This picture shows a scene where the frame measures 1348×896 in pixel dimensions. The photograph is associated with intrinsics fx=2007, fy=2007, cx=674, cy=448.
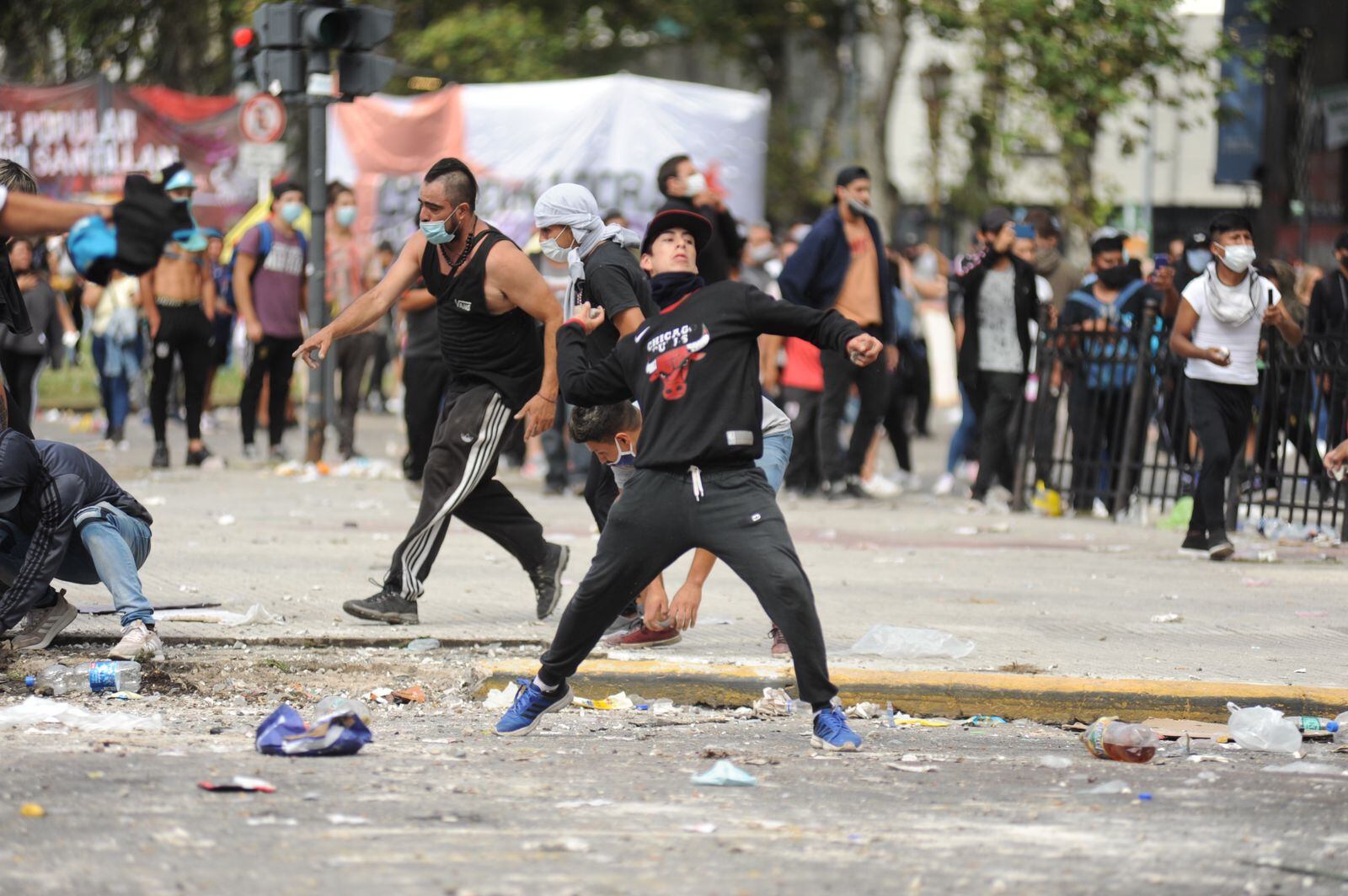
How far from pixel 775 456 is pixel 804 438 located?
6.67m

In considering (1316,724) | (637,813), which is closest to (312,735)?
(637,813)

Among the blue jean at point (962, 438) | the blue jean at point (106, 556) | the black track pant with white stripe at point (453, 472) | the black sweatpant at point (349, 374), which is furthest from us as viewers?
the black sweatpant at point (349, 374)

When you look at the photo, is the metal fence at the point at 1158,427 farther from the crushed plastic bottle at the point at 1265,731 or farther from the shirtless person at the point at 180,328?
the shirtless person at the point at 180,328

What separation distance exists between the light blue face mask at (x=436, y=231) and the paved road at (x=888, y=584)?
4.91 feet

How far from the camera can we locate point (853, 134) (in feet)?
116

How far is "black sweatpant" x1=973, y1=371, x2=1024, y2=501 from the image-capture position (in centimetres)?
1271

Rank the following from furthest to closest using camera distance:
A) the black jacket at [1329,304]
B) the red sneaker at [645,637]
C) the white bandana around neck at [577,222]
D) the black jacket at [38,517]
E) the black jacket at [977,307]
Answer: the black jacket at [977,307] → the black jacket at [1329,304] → the red sneaker at [645,637] → the white bandana around neck at [577,222] → the black jacket at [38,517]

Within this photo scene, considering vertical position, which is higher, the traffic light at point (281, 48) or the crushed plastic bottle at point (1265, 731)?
the traffic light at point (281, 48)

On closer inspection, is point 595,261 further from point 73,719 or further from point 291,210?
point 291,210

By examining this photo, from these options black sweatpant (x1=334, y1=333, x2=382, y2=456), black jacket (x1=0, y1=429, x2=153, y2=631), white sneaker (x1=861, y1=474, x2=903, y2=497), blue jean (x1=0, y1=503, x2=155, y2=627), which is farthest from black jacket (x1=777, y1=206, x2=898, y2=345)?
black jacket (x1=0, y1=429, x2=153, y2=631)

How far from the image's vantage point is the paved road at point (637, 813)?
14.2 ft

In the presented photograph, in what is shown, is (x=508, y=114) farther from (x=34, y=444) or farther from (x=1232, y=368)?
(x=34, y=444)

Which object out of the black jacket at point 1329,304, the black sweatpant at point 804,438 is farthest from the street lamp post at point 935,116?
the black jacket at point 1329,304

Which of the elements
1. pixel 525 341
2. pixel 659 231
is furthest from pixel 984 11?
pixel 659 231
